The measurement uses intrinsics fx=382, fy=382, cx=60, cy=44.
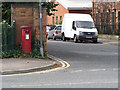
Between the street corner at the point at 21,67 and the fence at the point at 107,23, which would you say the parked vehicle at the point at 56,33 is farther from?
the street corner at the point at 21,67

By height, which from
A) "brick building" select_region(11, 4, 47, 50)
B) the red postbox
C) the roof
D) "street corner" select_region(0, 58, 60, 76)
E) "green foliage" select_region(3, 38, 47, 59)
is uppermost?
the roof

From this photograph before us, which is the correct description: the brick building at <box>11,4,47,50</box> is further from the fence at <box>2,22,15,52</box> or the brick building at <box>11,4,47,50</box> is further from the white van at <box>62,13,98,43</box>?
the white van at <box>62,13,98,43</box>

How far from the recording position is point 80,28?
108 feet

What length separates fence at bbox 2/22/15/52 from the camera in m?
17.9

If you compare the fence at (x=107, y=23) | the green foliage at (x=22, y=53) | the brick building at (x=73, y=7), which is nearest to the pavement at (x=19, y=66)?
the green foliage at (x=22, y=53)

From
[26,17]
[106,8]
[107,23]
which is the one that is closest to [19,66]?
[26,17]

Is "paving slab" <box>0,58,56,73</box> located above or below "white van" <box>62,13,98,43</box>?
below

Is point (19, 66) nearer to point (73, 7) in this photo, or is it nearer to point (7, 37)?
point (7, 37)

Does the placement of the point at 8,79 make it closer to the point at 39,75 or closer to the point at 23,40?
the point at 39,75

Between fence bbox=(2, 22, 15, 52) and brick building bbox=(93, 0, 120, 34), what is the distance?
74.8 ft

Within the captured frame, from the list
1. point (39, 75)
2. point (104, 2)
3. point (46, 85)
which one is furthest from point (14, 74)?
point (104, 2)

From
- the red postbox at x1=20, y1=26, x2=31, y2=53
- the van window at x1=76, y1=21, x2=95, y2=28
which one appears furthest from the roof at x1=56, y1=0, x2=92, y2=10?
the red postbox at x1=20, y1=26, x2=31, y2=53

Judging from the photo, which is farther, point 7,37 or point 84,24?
point 84,24

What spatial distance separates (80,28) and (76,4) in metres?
29.4
